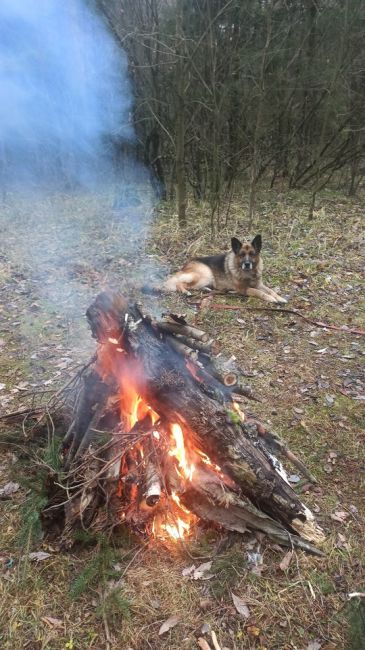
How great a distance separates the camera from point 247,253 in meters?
8.09

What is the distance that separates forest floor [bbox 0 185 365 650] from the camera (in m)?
2.64

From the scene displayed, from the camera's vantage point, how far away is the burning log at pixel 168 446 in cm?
304

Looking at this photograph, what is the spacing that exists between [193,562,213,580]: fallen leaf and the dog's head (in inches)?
226

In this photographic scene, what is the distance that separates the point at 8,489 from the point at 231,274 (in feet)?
18.7

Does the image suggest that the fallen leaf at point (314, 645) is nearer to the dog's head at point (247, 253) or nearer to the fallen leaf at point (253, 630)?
the fallen leaf at point (253, 630)

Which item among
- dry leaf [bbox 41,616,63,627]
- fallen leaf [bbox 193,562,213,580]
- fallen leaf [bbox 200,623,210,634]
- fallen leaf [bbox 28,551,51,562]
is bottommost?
fallen leaf [bbox 200,623,210,634]

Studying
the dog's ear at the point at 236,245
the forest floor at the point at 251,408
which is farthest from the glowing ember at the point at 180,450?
the dog's ear at the point at 236,245

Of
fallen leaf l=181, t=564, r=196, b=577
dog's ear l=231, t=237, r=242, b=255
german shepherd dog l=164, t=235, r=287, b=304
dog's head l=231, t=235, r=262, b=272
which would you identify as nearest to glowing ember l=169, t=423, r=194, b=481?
fallen leaf l=181, t=564, r=196, b=577

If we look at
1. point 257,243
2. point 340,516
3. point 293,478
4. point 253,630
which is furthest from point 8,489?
point 257,243

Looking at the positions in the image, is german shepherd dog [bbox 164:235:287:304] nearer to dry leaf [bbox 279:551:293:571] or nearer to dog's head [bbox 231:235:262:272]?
dog's head [bbox 231:235:262:272]

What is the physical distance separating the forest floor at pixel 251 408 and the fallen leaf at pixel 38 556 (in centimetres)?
3

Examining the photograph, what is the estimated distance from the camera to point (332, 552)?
3049mm

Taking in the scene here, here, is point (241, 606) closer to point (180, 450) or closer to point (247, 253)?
point (180, 450)

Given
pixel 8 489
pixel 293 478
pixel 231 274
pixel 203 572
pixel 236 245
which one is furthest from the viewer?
pixel 231 274
